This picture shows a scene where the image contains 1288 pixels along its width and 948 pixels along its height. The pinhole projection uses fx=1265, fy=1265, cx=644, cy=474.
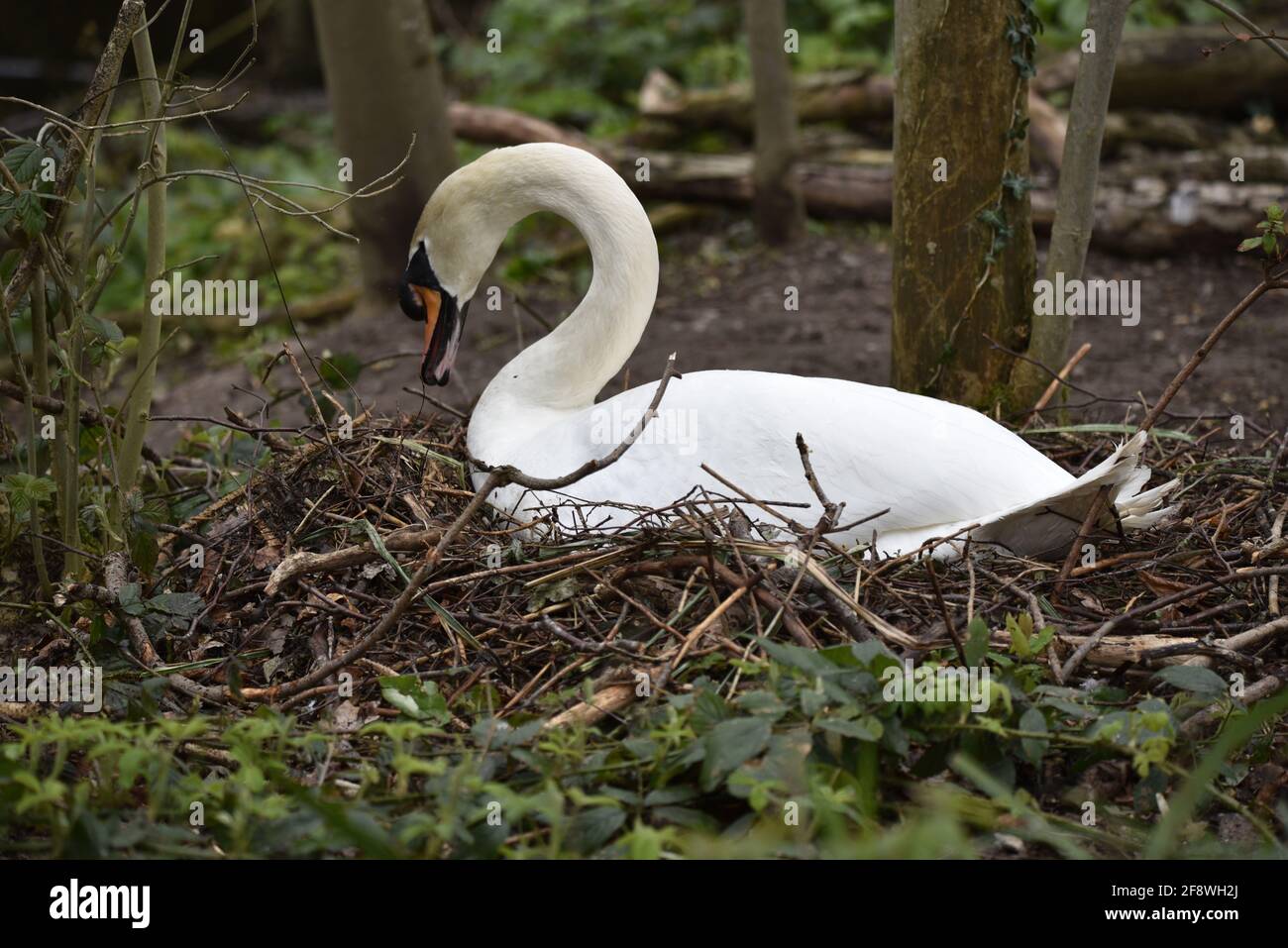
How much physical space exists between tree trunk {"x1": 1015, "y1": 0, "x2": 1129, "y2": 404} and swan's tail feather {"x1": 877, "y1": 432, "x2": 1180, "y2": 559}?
100cm

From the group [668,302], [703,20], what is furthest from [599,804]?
[703,20]

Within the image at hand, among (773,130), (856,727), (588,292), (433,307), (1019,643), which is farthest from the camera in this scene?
(773,130)

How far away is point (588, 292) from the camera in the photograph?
454 centimetres

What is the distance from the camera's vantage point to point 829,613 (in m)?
3.29

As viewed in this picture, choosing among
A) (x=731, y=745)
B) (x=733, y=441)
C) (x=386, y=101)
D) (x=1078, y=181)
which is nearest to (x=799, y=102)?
(x=386, y=101)

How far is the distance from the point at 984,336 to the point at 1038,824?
264cm

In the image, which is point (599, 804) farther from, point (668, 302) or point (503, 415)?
point (668, 302)

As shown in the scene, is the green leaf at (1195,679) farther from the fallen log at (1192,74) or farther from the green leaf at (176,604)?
the fallen log at (1192,74)

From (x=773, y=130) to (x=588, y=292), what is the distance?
4638 millimetres

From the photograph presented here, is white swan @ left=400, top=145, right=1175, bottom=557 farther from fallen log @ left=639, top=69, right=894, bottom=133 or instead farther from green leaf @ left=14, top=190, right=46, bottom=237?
fallen log @ left=639, top=69, right=894, bottom=133

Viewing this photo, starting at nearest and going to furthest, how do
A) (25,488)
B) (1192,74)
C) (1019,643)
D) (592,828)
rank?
1. (592,828)
2. (1019,643)
3. (25,488)
4. (1192,74)

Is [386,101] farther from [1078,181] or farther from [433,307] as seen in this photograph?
[1078,181]

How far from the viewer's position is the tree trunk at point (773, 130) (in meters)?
8.55

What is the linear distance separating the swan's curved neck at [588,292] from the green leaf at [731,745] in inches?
75.0
